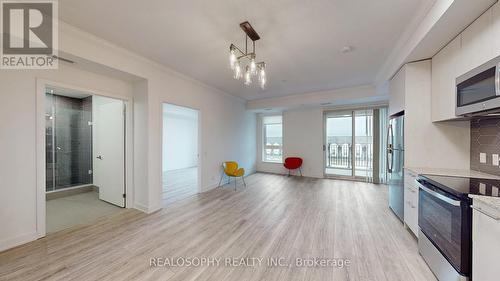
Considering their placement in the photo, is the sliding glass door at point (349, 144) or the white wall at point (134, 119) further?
the sliding glass door at point (349, 144)

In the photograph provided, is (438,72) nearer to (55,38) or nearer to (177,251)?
(177,251)

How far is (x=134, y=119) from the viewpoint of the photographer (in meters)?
3.52

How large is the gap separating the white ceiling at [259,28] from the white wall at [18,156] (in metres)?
1.02

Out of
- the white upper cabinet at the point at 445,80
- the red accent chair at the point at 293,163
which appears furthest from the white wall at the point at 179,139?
the white upper cabinet at the point at 445,80

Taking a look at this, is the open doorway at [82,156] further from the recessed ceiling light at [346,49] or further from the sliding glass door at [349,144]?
the sliding glass door at [349,144]

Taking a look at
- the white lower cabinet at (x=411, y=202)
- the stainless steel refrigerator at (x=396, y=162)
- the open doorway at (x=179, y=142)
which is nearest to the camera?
the white lower cabinet at (x=411, y=202)

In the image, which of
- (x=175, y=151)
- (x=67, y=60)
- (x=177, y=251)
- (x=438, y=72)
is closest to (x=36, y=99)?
(x=67, y=60)

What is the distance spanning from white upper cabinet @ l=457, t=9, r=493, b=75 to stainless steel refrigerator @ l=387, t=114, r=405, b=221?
1052mm

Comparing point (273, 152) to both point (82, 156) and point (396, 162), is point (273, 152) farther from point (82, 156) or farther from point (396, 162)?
point (82, 156)

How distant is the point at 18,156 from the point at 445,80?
5.39m

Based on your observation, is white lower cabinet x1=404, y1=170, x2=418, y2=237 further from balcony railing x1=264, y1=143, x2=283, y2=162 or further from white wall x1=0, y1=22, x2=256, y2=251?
balcony railing x1=264, y1=143, x2=283, y2=162

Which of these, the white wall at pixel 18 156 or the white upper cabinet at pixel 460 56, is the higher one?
the white upper cabinet at pixel 460 56

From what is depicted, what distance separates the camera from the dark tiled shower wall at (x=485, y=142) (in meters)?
2.08

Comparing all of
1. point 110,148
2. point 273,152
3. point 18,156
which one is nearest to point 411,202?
point 273,152
